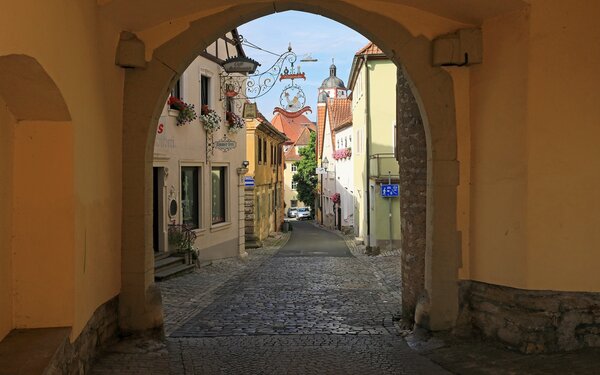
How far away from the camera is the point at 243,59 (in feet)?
34.3

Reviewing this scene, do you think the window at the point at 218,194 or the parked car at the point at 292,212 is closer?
the window at the point at 218,194

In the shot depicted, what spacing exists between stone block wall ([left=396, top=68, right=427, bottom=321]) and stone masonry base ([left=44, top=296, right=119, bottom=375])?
3.30 metres

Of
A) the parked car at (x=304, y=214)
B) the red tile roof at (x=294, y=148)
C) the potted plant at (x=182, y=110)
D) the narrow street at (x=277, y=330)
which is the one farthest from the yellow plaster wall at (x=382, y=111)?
the red tile roof at (x=294, y=148)

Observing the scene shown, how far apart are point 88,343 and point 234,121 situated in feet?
42.6

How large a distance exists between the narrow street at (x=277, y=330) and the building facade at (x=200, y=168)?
6.54ft

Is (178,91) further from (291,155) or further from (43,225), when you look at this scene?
(291,155)

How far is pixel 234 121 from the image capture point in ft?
58.1

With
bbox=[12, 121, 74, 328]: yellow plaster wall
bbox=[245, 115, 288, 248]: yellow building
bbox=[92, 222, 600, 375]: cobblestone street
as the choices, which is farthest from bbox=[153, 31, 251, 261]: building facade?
bbox=[12, 121, 74, 328]: yellow plaster wall

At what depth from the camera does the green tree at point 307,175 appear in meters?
51.4

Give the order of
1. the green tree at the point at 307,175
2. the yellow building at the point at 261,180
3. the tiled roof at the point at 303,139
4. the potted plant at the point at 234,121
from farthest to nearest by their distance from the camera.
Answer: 1. the tiled roof at the point at 303,139
2. the green tree at the point at 307,175
3. the yellow building at the point at 261,180
4. the potted plant at the point at 234,121

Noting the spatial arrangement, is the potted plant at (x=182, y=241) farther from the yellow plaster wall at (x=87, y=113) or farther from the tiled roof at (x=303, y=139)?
the tiled roof at (x=303, y=139)

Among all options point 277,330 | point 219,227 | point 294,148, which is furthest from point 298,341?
point 294,148

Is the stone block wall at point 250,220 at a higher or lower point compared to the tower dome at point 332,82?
lower

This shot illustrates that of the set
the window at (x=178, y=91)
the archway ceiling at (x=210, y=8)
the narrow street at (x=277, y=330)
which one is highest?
the window at (x=178, y=91)
